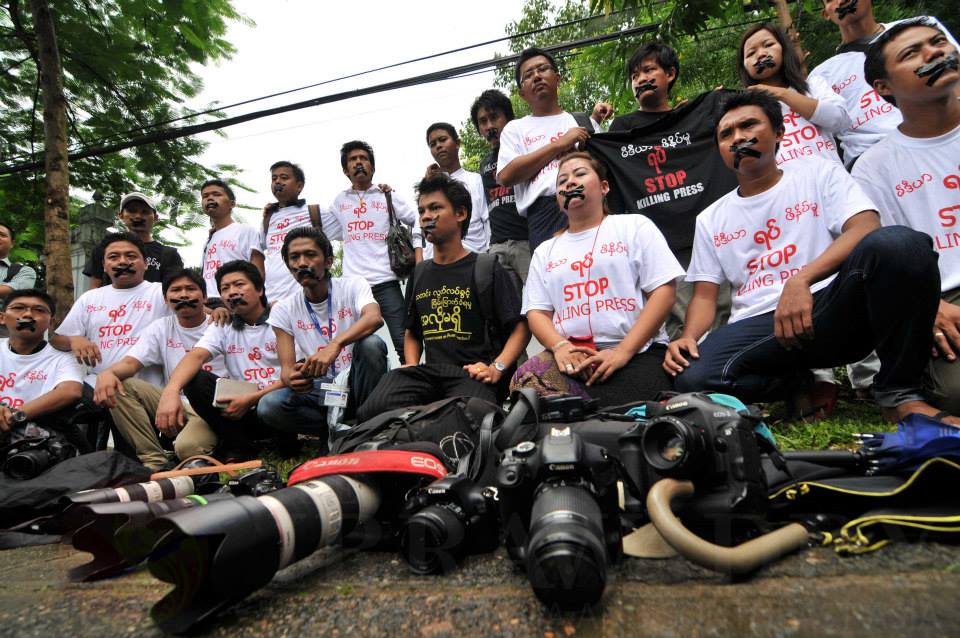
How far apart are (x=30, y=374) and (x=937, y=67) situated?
5.65 meters

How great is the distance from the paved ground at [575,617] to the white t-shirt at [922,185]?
1815 mm

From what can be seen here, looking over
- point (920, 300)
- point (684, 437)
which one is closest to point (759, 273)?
point (920, 300)

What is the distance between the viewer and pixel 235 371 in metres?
4.32

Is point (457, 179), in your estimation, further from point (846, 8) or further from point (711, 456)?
point (711, 456)

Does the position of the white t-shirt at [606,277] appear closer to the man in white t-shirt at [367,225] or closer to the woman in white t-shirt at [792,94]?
the woman in white t-shirt at [792,94]

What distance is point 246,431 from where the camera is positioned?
13.6 feet

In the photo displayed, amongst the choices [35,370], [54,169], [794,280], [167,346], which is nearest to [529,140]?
[794,280]

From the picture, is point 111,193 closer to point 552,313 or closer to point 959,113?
point 552,313

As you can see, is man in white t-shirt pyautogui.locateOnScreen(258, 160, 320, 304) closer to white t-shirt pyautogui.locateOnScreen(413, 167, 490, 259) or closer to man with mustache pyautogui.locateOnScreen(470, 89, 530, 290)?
white t-shirt pyautogui.locateOnScreen(413, 167, 490, 259)

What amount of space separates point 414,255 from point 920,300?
3407 millimetres

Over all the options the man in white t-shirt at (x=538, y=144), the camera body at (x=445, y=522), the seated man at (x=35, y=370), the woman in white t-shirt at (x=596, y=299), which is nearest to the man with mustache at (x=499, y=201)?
the man in white t-shirt at (x=538, y=144)

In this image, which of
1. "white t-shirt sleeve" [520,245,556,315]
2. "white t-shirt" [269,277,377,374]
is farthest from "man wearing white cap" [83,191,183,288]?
"white t-shirt sleeve" [520,245,556,315]

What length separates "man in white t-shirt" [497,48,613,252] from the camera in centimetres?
389

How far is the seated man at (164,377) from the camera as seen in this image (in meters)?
4.01
